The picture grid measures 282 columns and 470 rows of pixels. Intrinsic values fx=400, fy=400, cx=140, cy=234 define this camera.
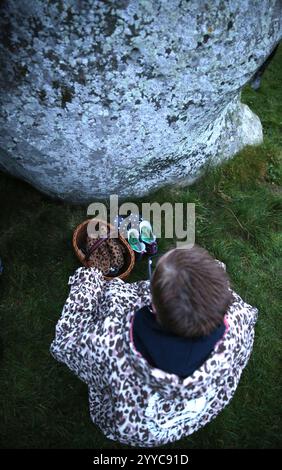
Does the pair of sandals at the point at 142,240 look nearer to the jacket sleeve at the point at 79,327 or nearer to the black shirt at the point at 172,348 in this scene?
the jacket sleeve at the point at 79,327

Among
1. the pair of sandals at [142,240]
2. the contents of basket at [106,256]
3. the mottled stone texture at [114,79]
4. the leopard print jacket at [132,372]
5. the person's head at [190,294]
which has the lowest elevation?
the leopard print jacket at [132,372]

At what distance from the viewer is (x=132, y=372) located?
7.10 feet

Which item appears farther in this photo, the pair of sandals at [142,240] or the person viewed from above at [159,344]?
the pair of sandals at [142,240]

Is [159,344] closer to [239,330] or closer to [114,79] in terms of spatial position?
[239,330]

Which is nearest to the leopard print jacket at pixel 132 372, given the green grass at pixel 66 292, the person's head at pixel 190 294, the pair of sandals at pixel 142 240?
the person's head at pixel 190 294

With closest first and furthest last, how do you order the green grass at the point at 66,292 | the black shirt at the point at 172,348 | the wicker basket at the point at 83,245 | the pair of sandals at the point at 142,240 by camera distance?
the black shirt at the point at 172,348, the green grass at the point at 66,292, the wicker basket at the point at 83,245, the pair of sandals at the point at 142,240

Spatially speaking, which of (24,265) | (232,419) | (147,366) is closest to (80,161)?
(24,265)

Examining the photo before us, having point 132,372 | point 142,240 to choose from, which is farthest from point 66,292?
point 132,372

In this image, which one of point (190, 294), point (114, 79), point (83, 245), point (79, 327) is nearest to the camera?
point (190, 294)

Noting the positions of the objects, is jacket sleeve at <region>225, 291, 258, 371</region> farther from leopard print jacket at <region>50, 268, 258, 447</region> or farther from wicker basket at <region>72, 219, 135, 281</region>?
wicker basket at <region>72, 219, 135, 281</region>

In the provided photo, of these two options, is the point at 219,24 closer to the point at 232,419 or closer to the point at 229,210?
the point at 229,210

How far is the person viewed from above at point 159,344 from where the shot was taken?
5.74ft

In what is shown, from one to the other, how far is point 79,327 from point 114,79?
1.69 meters

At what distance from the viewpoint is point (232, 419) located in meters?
3.17
